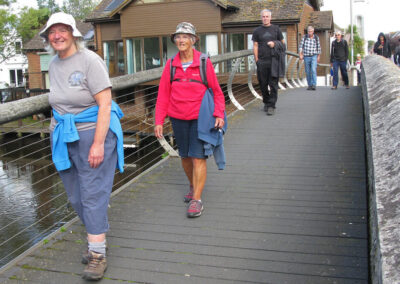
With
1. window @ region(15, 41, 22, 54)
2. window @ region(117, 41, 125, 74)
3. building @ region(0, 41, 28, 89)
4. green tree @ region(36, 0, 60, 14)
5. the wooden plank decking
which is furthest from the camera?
green tree @ region(36, 0, 60, 14)

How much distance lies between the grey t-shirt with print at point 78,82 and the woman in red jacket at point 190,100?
1.24 m

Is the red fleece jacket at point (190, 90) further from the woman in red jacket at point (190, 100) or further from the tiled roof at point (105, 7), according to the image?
the tiled roof at point (105, 7)

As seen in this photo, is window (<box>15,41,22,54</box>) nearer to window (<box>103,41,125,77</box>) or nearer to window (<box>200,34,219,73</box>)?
window (<box>103,41,125,77</box>)

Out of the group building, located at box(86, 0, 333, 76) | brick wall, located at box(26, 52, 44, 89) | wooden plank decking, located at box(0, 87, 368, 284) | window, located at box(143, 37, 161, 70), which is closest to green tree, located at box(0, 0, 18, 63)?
brick wall, located at box(26, 52, 44, 89)

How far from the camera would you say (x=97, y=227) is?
3.42 meters

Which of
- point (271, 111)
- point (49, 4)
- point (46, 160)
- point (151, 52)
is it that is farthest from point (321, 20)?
point (49, 4)

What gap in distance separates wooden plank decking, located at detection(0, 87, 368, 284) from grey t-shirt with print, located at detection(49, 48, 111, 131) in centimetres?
107

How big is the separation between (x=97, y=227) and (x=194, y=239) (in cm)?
85

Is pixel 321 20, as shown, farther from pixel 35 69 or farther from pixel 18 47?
pixel 18 47

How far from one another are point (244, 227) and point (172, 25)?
25.4 m

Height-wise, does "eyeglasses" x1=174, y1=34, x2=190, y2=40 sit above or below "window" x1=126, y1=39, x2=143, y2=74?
below

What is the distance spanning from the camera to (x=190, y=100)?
4.46 metres

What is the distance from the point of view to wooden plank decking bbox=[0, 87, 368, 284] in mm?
3422

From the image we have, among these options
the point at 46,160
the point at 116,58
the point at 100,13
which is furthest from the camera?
the point at 100,13
